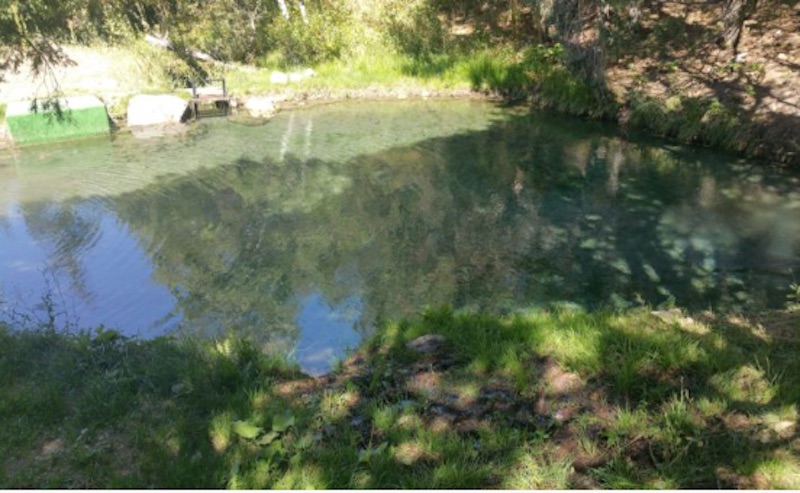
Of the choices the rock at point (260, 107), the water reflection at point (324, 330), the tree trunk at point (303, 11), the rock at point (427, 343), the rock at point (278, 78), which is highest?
the tree trunk at point (303, 11)

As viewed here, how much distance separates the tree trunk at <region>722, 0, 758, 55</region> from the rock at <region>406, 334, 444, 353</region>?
38.5 ft

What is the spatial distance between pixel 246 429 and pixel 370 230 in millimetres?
5792

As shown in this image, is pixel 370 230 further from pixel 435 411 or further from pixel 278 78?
pixel 278 78

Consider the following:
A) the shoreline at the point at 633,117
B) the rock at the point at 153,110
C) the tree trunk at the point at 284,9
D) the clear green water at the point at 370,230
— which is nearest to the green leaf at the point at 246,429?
the clear green water at the point at 370,230

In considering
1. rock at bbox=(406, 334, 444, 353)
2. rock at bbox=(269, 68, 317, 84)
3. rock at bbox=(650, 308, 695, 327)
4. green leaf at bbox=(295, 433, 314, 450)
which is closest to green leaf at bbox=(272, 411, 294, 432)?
green leaf at bbox=(295, 433, 314, 450)

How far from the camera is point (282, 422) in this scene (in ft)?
11.7

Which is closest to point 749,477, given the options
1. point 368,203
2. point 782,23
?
point 368,203

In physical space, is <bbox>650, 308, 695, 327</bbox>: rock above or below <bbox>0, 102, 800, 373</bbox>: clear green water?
above

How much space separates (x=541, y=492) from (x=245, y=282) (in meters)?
5.43

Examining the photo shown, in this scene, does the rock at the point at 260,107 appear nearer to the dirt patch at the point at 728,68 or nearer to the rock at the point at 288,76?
the rock at the point at 288,76

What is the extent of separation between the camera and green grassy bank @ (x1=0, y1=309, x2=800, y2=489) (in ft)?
10.1

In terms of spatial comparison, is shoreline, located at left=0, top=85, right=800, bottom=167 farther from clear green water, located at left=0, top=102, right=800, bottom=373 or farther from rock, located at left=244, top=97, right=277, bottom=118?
clear green water, located at left=0, top=102, right=800, bottom=373

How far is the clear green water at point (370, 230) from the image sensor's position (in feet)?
22.7

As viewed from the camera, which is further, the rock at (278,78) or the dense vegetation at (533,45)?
the rock at (278,78)
